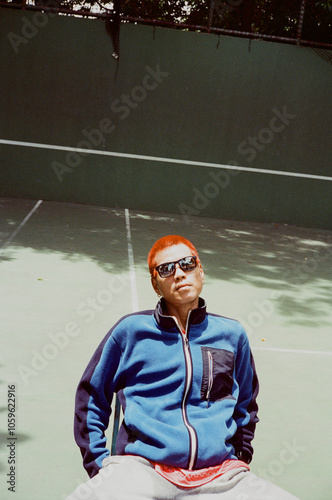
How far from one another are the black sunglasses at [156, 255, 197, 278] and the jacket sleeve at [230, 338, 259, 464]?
375mm

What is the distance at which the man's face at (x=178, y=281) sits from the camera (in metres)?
2.60

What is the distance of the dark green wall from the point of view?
39.0 feet

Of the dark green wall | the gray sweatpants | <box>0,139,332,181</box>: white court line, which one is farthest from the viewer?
<box>0,139,332,181</box>: white court line

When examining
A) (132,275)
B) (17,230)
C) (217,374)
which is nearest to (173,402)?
(217,374)

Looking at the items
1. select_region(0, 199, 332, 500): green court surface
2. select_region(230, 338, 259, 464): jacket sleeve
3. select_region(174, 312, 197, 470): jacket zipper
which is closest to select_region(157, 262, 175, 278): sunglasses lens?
select_region(174, 312, 197, 470): jacket zipper

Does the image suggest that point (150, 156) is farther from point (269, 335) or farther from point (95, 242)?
point (269, 335)

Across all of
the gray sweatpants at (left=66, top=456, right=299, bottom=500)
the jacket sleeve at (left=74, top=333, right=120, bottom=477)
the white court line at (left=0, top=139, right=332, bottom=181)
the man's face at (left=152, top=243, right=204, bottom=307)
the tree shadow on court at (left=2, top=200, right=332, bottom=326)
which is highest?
the man's face at (left=152, top=243, right=204, bottom=307)

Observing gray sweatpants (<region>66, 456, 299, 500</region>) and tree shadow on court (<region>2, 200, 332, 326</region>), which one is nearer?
gray sweatpants (<region>66, 456, 299, 500</region>)

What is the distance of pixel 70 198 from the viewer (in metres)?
12.3

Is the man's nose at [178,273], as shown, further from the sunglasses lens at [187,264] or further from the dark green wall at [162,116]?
the dark green wall at [162,116]

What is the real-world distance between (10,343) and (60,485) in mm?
1972

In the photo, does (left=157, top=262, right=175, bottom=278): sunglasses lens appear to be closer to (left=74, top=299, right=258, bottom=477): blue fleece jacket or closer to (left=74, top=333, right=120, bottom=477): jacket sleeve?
(left=74, top=299, right=258, bottom=477): blue fleece jacket

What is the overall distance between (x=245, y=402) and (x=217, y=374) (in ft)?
0.77

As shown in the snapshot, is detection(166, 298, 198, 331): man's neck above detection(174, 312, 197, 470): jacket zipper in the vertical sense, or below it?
above
